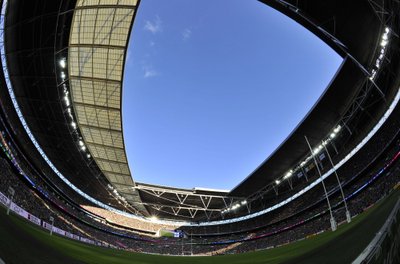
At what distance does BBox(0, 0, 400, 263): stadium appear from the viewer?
22.6m

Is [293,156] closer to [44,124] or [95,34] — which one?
[95,34]

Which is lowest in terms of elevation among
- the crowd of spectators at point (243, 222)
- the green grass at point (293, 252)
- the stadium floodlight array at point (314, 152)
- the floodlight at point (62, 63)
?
the green grass at point (293, 252)

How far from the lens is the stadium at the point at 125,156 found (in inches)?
890

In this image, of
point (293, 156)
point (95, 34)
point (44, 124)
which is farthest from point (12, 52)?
point (293, 156)

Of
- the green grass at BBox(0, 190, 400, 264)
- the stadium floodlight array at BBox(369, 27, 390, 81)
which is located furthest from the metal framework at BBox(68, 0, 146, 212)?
the stadium floodlight array at BBox(369, 27, 390, 81)

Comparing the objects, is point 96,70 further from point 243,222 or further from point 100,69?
point 243,222

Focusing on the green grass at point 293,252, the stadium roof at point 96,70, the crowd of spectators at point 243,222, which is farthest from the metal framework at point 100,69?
the green grass at point 293,252

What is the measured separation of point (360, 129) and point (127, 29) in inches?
1202

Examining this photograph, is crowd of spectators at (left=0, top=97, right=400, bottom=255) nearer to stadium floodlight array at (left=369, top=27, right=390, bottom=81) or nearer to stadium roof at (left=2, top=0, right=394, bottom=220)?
stadium roof at (left=2, top=0, right=394, bottom=220)

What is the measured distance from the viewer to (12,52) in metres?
28.5

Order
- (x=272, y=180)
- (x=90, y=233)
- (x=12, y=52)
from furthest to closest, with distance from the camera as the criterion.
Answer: (x=90, y=233) < (x=272, y=180) < (x=12, y=52)

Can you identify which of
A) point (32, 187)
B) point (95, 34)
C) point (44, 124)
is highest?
point (95, 34)

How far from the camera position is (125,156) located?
148 feet

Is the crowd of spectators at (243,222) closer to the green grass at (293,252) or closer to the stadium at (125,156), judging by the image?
the stadium at (125,156)
